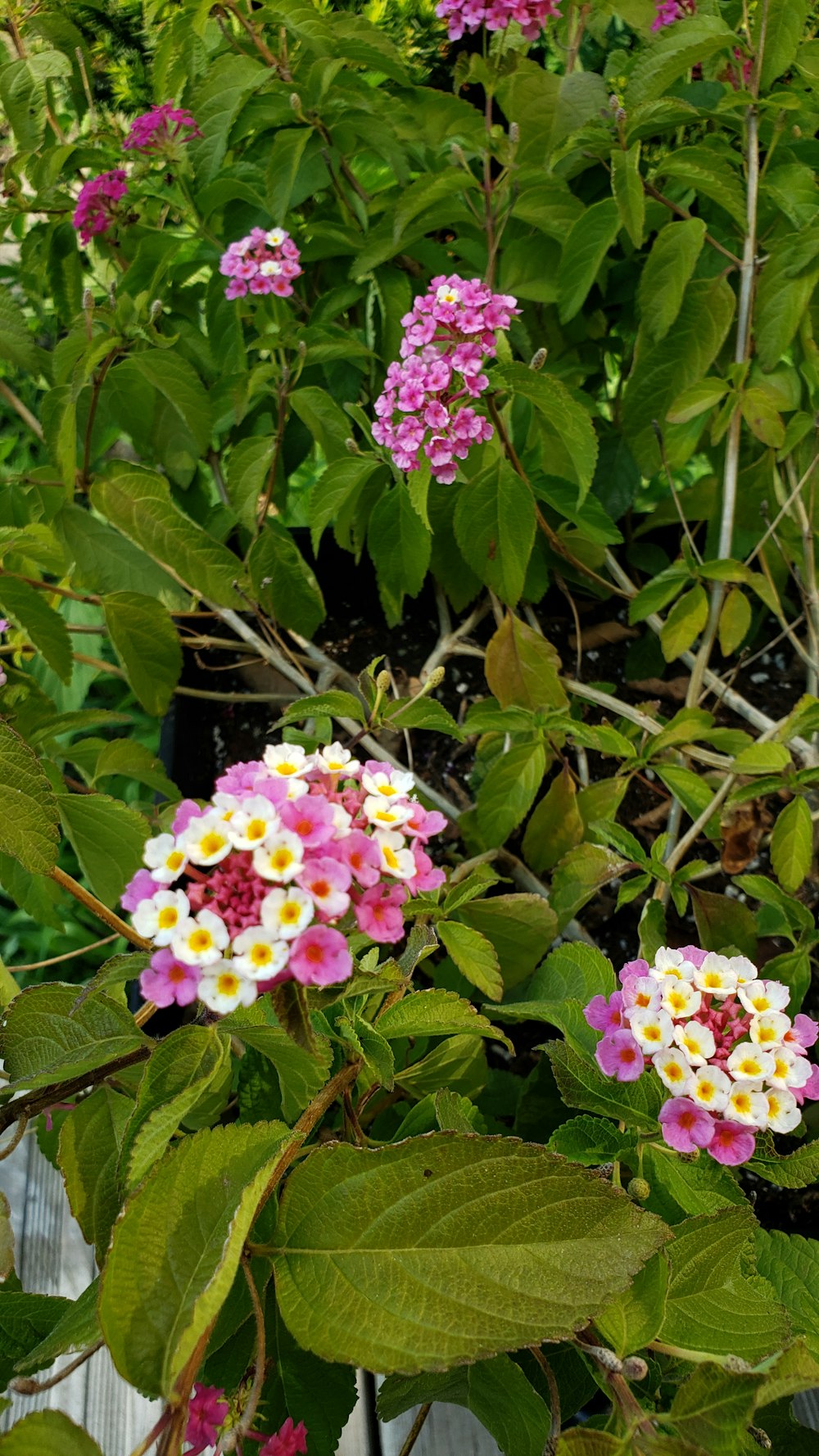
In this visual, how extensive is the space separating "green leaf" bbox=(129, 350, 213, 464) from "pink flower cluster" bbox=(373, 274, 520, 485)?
274 millimetres

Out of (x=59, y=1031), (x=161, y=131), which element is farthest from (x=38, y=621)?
(x=161, y=131)

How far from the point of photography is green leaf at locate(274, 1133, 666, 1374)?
444mm

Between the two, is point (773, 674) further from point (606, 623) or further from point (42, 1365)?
point (42, 1365)

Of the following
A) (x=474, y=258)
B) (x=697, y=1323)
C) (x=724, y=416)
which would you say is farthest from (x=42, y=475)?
(x=697, y=1323)

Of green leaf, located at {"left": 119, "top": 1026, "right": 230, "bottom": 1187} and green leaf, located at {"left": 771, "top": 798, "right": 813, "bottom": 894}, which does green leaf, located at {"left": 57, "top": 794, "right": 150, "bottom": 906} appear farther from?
green leaf, located at {"left": 771, "top": 798, "right": 813, "bottom": 894}

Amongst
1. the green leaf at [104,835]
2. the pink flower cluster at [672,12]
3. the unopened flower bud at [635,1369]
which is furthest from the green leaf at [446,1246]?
the pink flower cluster at [672,12]

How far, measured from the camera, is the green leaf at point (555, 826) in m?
1.04

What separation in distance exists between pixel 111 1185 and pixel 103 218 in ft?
3.31

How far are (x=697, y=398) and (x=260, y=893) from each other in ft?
2.66

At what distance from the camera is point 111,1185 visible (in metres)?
0.59

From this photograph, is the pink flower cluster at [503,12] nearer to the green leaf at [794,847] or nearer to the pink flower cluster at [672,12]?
the pink flower cluster at [672,12]

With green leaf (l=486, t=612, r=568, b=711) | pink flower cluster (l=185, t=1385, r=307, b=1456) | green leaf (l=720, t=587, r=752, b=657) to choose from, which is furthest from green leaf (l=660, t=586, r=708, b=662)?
pink flower cluster (l=185, t=1385, r=307, b=1456)

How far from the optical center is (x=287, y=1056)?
0.51 metres

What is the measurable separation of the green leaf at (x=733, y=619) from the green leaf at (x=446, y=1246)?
776 millimetres
